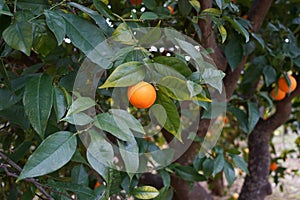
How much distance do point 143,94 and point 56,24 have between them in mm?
156

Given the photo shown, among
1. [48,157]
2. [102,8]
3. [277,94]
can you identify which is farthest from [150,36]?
[277,94]

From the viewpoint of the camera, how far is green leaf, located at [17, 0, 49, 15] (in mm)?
628

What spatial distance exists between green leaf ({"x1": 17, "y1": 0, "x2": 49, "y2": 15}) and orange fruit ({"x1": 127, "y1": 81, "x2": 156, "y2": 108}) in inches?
8.0

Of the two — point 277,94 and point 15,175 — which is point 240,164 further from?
point 15,175

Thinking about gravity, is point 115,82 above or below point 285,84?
above

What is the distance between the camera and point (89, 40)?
59 cm

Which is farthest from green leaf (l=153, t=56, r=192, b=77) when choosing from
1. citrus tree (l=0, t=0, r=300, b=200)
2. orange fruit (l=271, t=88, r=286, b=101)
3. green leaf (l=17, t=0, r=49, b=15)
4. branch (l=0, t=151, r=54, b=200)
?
orange fruit (l=271, t=88, r=286, b=101)

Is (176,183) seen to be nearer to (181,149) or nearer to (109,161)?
(181,149)

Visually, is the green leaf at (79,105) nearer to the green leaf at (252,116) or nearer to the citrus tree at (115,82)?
the citrus tree at (115,82)

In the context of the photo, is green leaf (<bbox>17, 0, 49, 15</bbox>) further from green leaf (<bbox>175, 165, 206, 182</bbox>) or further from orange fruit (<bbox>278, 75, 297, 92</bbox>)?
orange fruit (<bbox>278, 75, 297, 92</bbox>)

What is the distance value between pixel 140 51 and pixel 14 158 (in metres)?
0.44

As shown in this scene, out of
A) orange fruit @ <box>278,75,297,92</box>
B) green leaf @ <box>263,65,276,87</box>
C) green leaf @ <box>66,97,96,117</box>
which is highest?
green leaf @ <box>66,97,96,117</box>

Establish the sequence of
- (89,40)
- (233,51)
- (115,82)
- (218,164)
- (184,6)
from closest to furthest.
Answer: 1. (115,82)
2. (89,40)
3. (184,6)
4. (233,51)
5. (218,164)

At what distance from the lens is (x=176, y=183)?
4.45ft
